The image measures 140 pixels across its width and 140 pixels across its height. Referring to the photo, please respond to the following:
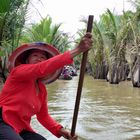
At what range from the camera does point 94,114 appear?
1047cm

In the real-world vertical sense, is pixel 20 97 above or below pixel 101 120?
above

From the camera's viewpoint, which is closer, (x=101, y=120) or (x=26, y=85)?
(x=26, y=85)

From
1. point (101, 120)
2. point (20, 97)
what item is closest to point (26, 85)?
point (20, 97)

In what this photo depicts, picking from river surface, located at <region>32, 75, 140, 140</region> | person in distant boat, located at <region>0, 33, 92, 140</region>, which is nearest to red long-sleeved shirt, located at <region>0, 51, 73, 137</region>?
person in distant boat, located at <region>0, 33, 92, 140</region>

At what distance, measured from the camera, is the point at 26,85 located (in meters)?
3.42

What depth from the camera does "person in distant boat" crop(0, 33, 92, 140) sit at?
10.5ft

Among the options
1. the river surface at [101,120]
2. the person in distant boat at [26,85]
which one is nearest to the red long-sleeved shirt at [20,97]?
the person in distant boat at [26,85]

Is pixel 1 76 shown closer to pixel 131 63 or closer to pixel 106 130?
pixel 106 130

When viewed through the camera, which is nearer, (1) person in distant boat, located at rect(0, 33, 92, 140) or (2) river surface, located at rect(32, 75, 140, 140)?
(1) person in distant boat, located at rect(0, 33, 92, 140)

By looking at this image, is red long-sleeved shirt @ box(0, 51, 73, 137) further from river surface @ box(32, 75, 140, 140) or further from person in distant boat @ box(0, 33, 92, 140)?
river surface @ box(32, 75, 140, 140)

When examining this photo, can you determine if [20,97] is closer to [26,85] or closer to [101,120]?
[26,85]

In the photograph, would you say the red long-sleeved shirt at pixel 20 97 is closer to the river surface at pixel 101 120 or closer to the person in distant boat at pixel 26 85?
the person in distant boat at pixel 26 85

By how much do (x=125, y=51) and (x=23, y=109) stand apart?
2097 cm

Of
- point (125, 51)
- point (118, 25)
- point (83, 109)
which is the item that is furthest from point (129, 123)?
point (118, 25)
